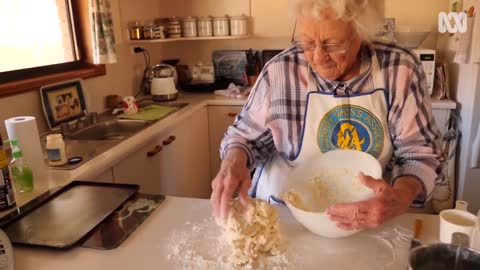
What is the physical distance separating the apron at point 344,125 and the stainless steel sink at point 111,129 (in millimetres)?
966

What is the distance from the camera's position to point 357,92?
1.13 meters

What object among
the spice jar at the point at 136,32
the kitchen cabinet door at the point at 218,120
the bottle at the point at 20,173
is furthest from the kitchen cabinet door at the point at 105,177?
the spice jar at the point at 136,32

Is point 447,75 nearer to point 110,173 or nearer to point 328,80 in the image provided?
point 328,80

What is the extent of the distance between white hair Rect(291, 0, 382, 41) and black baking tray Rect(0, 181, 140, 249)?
686 millimetres

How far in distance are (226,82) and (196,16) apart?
21.1 inches

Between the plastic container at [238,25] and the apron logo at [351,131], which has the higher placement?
→ the plastic container at [238,25]

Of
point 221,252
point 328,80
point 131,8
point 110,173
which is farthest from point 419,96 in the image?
point 131,8

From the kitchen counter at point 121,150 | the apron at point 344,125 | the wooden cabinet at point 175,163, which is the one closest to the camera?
the apron at point 344,125

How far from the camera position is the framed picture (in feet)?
5.80

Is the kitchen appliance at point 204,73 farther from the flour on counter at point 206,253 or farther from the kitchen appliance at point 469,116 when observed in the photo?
the flour on counter at point 206,253

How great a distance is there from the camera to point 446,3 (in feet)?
8.44

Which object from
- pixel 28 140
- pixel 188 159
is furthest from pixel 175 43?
pixel 28 140

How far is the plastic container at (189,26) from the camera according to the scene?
2.75 m

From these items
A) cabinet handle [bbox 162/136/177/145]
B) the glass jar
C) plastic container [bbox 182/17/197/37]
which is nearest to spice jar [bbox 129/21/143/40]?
the glass jar
